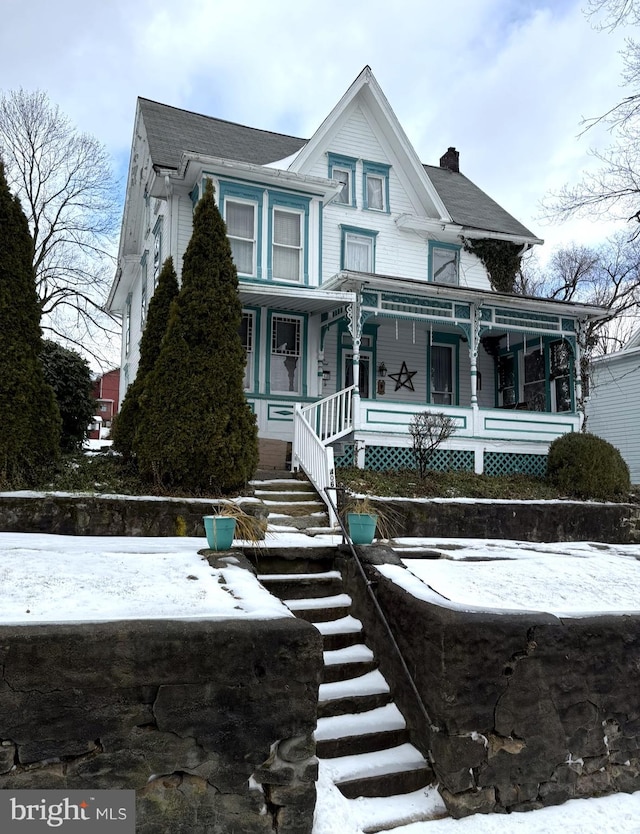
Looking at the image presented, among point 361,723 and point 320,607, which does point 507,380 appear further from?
point 361,723

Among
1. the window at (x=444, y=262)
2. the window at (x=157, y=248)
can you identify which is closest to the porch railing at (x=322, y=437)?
the window at (x=157, y=248)

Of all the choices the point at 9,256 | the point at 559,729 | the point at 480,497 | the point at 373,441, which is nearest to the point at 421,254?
the point at 373,441

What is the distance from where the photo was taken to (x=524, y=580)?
18.2 feet

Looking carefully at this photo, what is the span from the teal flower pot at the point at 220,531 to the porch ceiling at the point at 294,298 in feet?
22.3

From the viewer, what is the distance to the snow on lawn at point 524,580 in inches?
193

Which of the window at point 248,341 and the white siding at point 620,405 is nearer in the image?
the window at point 248,341

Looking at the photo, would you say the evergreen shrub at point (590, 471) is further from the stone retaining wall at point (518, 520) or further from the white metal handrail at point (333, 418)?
the white metal handrail at point (333, 418)

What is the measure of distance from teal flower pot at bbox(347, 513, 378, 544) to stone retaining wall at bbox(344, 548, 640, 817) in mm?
1518

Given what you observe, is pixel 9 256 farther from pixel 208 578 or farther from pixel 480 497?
pixel 480 497

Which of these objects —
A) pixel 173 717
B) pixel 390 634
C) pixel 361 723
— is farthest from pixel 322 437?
pixel 173 717

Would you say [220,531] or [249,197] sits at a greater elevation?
[249,197]

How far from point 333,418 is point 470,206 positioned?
31.1 feet

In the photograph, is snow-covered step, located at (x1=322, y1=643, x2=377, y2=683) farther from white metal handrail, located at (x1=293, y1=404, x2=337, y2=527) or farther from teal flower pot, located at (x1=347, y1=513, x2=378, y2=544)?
white metal handrail, located at (x1=293, y1=404, x2=337, y2=527)

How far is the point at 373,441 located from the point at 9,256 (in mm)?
6719
